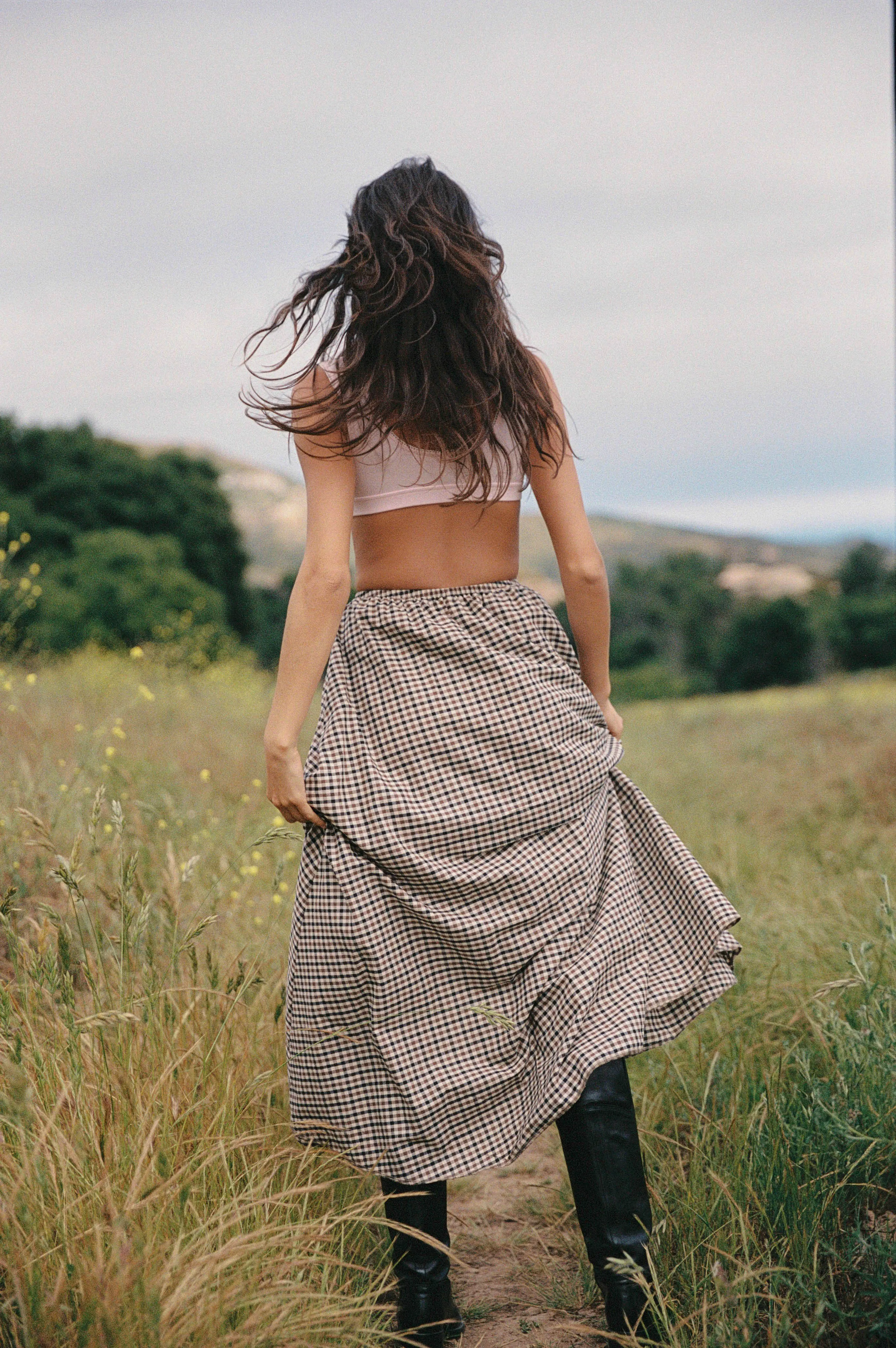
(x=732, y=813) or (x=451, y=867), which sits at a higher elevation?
(x=451, y=867)

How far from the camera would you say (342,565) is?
6.44 feet

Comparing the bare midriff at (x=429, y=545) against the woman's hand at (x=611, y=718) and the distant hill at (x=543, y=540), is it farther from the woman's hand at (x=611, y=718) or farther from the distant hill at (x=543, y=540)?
the distant hill at (x=543, y=540)

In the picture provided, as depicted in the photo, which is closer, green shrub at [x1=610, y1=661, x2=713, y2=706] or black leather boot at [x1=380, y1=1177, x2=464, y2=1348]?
black leather boot at [x1=380, y1=1177, x2=464, y2=1348]

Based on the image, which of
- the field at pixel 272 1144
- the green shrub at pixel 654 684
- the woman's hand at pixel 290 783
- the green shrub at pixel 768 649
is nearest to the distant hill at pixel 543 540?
the green shrub at pixel 768 649

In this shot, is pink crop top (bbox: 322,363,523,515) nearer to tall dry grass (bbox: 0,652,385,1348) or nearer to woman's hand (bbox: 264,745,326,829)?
woman's hand (bbox: 264,745,326,829)

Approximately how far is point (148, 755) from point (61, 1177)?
10.9 feet

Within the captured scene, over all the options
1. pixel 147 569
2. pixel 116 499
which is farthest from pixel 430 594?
pixel 116 499

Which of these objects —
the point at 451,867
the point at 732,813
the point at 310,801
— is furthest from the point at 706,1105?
the point at 732,813

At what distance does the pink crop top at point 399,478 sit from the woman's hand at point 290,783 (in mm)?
502

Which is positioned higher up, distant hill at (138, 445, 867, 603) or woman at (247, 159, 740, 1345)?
distant hill at (138, 445, 867, 603)

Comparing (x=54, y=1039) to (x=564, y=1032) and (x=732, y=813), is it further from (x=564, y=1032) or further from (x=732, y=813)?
(x=732, y=813)

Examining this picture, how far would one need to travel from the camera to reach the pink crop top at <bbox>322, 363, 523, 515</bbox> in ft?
6.56

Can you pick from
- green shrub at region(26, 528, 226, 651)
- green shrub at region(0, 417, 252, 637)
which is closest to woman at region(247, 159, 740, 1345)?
green shrub at region(26, 528, 226, 651)

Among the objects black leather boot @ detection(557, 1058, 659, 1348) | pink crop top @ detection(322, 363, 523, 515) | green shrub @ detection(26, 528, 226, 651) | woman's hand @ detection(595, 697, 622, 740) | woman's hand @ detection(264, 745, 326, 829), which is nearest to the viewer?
black leather boot @ detection(557, 1058, 659, 1348)
